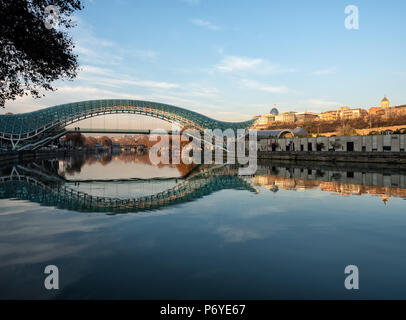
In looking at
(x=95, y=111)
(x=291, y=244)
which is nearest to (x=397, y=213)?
(x=291, y=244)

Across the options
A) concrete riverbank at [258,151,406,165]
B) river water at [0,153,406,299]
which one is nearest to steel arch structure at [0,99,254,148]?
concrete riverbank at [258,151,406,165]

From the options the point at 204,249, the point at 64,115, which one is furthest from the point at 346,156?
the point at 64,115

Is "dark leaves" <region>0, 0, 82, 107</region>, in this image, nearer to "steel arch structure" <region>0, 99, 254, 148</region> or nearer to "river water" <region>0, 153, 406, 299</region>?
"river water" <region>0, 153, 406, 299</region>

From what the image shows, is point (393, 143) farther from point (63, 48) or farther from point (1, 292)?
point (1, 292)

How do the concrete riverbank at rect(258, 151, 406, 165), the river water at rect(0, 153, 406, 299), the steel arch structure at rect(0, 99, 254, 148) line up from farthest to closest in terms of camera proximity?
the steel arch structure at rect(0, 99, 254, 148) → the concrete riverbank at rect(258, 151, 406, 165) → the river water at rect(0, 153, 406, 299)

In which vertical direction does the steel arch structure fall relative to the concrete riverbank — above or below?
above

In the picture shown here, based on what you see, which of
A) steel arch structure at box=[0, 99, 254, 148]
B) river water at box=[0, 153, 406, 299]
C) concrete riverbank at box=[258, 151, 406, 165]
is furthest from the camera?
A: steel arch structure at box=[0, 99, 254, 148]

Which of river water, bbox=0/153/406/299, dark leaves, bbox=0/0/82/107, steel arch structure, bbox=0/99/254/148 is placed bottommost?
river water, bbox=0/153/406/299

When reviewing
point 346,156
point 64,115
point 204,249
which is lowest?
point 204,249

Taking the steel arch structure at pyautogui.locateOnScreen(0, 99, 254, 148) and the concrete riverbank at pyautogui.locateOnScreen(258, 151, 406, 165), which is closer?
the concrete riverbank at pyautogui.locateOnScreen(258, 151, 406, 165)

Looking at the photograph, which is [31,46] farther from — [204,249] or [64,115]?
[64,115]

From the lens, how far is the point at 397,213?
40.4 ft

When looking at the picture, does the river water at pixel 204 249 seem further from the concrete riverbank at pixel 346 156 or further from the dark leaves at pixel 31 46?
the concrete riverbank at pixel 346 156
